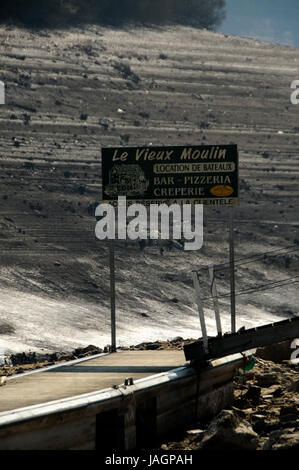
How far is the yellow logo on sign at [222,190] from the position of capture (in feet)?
94.0

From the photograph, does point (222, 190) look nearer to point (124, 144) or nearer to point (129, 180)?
point (129, 180)

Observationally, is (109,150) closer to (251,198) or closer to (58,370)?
(58,370)

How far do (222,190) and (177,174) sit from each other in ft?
4.06

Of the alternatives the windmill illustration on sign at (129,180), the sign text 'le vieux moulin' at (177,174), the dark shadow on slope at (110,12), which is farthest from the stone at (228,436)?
the dark shadow on slope at (110,12)

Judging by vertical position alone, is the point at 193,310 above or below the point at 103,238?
below

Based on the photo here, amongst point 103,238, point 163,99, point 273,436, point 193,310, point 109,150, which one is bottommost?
point 273,436

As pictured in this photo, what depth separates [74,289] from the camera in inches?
2327

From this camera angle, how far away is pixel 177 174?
28719 millimetres

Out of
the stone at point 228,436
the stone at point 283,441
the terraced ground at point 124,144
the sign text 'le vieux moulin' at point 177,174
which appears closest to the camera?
Answer: the stone at point 283,441

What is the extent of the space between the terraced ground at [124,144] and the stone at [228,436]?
1232 inches

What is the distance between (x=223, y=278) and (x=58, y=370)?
42.6 meters

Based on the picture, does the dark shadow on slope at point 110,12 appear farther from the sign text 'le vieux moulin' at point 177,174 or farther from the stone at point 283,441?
the stone at point 283,441

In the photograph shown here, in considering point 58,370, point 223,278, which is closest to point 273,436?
point 58,370

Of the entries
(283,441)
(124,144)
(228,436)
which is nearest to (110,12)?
(124,144)
